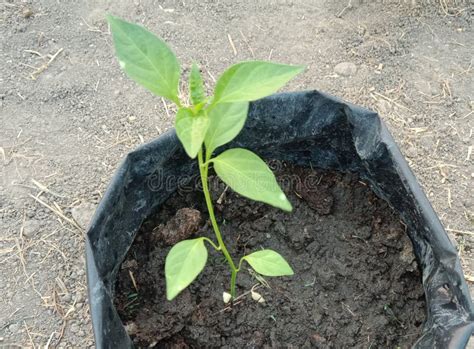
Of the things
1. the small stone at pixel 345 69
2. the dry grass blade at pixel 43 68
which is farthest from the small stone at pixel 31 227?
the small stone at pixel 345 69

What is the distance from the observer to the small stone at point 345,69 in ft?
7.52

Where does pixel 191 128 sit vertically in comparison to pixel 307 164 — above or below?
above

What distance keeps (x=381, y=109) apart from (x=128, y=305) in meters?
1.22

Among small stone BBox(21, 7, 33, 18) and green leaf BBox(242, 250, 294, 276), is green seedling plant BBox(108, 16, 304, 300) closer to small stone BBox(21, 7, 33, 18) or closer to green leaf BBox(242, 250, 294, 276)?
green leaf BBox(242, 250, 294, 276)

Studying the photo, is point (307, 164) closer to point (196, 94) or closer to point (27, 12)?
point (196, 94)

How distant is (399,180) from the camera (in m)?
1.54

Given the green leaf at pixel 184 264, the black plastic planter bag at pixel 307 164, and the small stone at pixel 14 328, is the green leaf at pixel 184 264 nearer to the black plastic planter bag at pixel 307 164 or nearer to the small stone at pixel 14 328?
the black plastic planter bag at pixel 307 164

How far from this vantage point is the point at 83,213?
1893mm

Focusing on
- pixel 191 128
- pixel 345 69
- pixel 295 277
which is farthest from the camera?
pixel 345 69

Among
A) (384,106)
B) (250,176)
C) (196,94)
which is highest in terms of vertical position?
(196,94)

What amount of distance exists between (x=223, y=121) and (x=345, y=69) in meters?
1.15

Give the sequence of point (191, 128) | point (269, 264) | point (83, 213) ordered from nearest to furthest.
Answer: point (191, 128), point (269, 264), point (83, 213)

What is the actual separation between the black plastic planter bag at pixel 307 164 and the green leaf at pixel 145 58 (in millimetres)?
397

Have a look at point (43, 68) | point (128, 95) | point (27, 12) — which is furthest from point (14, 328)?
point (27, 12)
